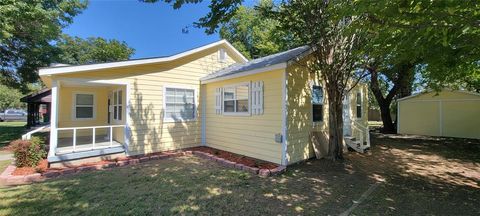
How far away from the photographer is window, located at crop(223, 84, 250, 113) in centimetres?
829

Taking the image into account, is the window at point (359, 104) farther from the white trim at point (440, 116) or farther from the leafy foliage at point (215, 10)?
the white trim at point (440, 116)

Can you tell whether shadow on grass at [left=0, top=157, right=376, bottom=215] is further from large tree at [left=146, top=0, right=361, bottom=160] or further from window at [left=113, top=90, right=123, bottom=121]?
window at [left=113, top=90, right=123, bottom=121]

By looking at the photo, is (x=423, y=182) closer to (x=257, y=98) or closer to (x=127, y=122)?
(x=257, y=98)

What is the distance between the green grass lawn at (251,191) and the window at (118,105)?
10.2ft

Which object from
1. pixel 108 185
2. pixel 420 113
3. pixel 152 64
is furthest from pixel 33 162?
pixel 420 113

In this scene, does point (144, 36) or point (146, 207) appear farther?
point (144, 36)

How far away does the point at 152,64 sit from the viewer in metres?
8.62

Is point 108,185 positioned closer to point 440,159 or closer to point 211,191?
point 211,191

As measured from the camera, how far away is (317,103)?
27.0ft

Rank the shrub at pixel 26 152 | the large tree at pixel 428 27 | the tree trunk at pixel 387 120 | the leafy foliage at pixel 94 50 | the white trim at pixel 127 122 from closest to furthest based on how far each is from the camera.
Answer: the large tree at pixel 428 27 → the shrub at pixel 26 152 → the white trim at pixel 127 122 → the tree trunk at pixel 387 120 → the leafy foliage at pixel 94 50

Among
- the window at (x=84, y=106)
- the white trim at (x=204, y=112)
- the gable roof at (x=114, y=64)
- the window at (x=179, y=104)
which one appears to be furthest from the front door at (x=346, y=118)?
the window at (x=84, y=106)

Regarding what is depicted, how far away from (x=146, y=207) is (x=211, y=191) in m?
1.31

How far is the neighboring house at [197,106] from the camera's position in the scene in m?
7.01

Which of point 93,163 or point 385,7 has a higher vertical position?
point 385,7
